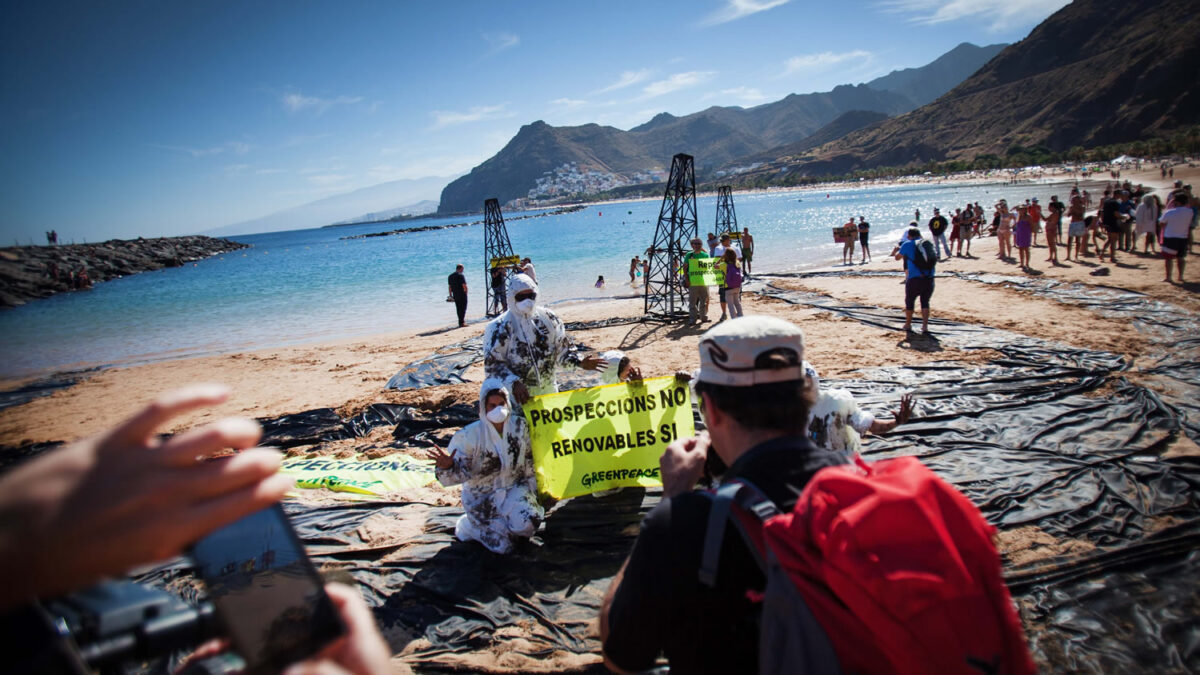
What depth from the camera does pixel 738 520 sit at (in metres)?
1.46

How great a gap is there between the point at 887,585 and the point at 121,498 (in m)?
1.33

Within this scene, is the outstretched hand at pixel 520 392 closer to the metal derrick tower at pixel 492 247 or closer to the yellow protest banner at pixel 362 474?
the yellow protest banner at pixel 362 474

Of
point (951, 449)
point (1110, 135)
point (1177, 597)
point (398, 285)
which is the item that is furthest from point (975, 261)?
point (1110, 135)

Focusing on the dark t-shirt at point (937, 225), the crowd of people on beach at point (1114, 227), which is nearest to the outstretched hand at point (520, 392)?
the crowd of people on beach at point (1114, 227)

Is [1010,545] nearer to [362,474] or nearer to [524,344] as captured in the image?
[524,344]

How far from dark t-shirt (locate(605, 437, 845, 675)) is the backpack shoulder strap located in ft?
0.10

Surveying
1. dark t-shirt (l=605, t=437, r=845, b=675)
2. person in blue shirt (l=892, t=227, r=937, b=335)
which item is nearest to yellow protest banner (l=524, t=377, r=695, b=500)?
dark t-shirt (l=605, t=437, r=845, b=675)

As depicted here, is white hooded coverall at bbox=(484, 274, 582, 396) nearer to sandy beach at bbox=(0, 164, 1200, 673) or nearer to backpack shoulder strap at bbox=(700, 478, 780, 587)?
sandy beach at bbox=(0, 164, 1200, 673)

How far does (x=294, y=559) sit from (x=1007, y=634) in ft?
4.96

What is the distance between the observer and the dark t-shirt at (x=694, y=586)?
1504mm

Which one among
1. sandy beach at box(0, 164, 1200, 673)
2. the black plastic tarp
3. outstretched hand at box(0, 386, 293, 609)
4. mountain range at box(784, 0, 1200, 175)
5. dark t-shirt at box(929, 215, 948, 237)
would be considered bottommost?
the black plastic tarp

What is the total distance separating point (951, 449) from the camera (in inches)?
228

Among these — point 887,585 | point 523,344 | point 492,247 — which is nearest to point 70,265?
point 492,247

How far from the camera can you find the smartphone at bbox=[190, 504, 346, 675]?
892 mm
